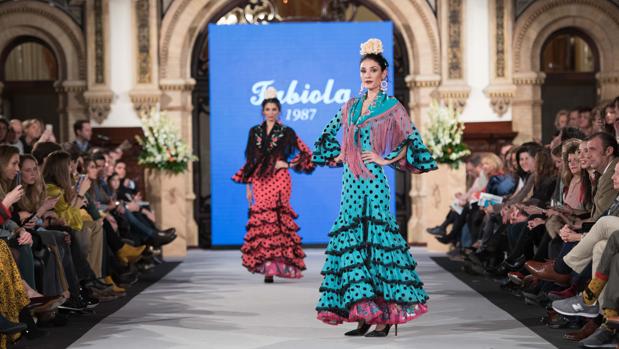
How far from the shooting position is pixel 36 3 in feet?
51.4

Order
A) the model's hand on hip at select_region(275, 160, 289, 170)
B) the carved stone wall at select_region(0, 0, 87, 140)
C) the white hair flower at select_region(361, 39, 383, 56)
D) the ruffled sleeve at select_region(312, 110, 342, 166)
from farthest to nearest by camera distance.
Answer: the carved stone wall at select_region(0, 0, 87, 140) → the model's hand on hip at select_region(275, 160, 289, 170) → the ruffled sleeve at select_region(312, 110, 342, 166) → the white hair flower at select_region(361, 39, 383, 56)

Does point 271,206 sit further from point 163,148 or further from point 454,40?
point 454,40

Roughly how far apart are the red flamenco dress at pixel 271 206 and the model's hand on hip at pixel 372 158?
3590 millimetres

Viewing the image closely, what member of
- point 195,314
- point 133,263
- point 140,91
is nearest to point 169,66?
point 140,91

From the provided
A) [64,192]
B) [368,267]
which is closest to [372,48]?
[368,267]

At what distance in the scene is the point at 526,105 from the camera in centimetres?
1563

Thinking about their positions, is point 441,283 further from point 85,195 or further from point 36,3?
point 36,3

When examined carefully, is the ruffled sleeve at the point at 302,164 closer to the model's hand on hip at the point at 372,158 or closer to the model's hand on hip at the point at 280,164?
the model's hand on hip at the point at 280,164

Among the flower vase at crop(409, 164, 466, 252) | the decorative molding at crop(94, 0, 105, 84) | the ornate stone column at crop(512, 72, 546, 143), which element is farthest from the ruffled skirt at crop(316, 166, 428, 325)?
the decorative molding at crop(94, 0, 105, 84)

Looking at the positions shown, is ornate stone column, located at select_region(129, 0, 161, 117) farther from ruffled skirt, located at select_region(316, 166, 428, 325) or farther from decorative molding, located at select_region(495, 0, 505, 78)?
ruffled skirt, located at select_region(316, 166, 428, 325)

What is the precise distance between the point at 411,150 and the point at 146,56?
29.7ft

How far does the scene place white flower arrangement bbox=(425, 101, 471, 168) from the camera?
14422 millimetres

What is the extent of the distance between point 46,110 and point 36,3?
3209 mm

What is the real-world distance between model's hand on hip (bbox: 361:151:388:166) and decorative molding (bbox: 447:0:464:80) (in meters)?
8.69
